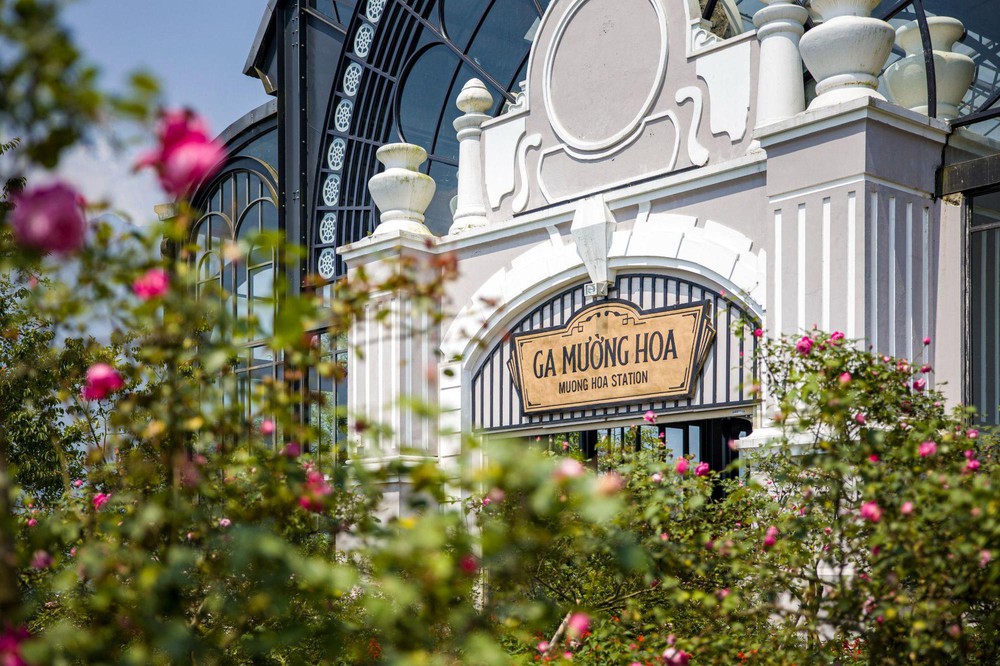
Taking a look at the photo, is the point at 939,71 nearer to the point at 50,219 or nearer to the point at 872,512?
the point at 872,512

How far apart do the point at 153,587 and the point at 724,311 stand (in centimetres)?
641

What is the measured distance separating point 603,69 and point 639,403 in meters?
2.86

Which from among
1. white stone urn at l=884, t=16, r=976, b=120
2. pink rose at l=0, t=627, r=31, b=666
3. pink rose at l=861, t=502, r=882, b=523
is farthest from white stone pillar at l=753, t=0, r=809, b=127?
pink rose at l=0, t=627, r=31, b=666

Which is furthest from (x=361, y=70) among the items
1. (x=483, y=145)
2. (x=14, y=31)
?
(x=14, y=31)

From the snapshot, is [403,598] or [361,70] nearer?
[403,598]

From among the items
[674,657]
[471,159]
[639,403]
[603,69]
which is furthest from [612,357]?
[674,657]

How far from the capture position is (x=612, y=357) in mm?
9141

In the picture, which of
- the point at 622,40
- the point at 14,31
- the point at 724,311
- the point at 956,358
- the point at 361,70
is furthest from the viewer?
the point at 361,70

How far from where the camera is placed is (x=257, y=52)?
1498 centimetres

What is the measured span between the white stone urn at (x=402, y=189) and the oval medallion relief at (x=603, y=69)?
63.5 inches

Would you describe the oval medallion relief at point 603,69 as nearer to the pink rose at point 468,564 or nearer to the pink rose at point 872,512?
the pink rose at point 872,512

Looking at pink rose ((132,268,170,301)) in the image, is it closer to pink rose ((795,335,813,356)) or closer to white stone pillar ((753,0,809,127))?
pink rose ((795,335,813,356))

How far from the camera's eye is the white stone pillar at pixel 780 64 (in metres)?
8.29

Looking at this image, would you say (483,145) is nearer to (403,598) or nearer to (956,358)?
(956,358)
